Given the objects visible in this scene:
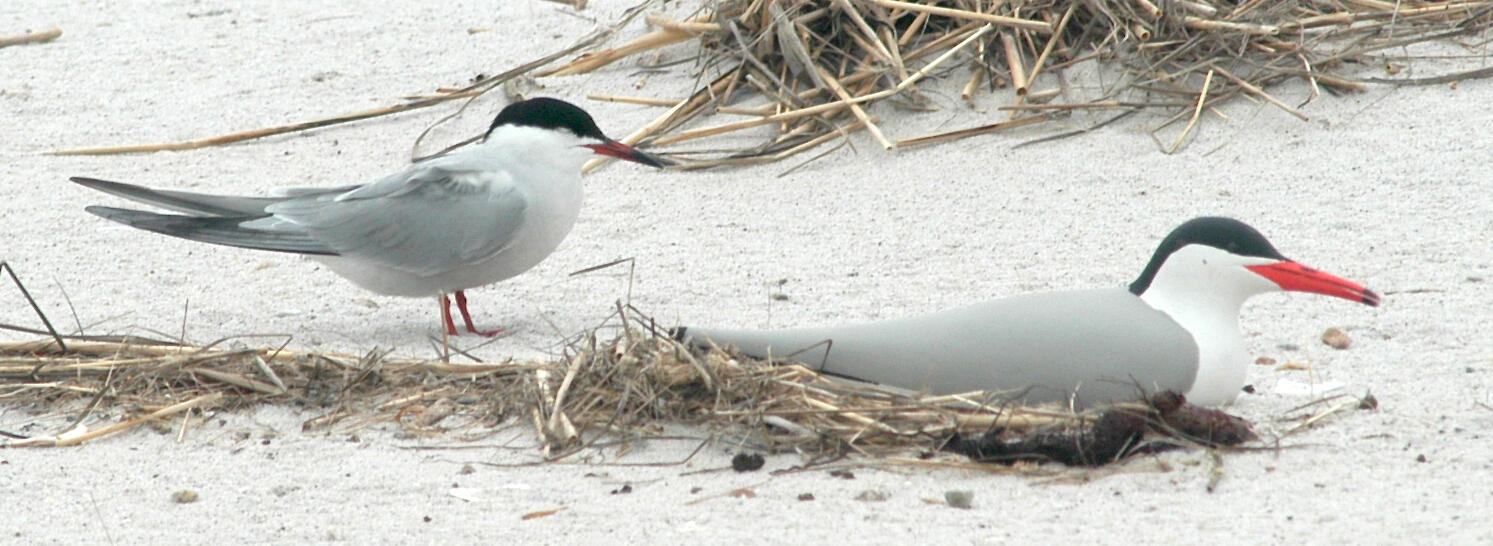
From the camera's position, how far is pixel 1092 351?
3.18 metres

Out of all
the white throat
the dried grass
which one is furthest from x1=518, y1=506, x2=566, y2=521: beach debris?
the dried grass

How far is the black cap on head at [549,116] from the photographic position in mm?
4492

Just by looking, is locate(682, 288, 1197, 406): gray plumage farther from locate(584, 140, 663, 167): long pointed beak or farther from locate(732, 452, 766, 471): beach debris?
locate(584, 140, 663, 167): long pointed beak

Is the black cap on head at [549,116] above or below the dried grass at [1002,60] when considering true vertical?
above

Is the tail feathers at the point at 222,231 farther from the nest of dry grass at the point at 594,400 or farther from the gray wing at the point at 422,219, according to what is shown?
the nest of dry grass at the point at 594,400

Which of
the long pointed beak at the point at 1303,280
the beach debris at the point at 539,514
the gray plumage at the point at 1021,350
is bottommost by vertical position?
the beach debris at the point at 539,514

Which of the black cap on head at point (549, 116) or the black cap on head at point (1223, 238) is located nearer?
the black cap on head at point (1223, 238)

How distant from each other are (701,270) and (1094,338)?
1.61 metres

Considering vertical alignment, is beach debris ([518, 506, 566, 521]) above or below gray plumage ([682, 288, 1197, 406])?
below

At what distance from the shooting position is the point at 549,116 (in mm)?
4488

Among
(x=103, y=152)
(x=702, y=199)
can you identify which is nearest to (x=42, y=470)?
(x=702, y=199)

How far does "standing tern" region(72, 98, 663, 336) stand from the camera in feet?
14.1

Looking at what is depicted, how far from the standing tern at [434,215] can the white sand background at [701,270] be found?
183mm

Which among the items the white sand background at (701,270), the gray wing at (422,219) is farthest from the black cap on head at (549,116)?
the white sand background at (701,270)
